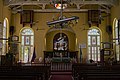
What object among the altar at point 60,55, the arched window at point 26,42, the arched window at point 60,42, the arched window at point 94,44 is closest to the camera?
the altar at point 60,55

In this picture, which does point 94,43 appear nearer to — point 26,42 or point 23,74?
point 26,42

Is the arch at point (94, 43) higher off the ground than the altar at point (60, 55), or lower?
higher

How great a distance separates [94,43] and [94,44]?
116 millimetres

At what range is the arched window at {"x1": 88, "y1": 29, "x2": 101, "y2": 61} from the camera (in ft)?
88.5

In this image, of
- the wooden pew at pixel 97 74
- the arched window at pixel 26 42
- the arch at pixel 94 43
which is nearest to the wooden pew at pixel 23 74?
the wooden pew at pixel 97 74

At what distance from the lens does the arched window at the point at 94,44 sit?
88.5ft

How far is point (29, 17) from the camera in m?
26.5

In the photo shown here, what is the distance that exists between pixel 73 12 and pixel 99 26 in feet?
10.1

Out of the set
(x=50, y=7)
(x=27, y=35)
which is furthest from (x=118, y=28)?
(x=27, y=35)

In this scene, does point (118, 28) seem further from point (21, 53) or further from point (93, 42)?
point (21, 53)

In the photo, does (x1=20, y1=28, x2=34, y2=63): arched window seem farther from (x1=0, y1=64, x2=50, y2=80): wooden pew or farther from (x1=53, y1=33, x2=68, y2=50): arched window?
(x1=0, y1=64, x2=50, y2=80): wooden pew

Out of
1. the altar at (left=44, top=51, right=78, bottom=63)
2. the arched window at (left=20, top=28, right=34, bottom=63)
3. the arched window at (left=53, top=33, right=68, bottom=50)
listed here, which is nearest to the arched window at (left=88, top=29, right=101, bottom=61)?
the altar at (left=44, top=51, right=78, bottom=63)

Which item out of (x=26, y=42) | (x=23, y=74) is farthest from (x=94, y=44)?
(x=23, y=74)

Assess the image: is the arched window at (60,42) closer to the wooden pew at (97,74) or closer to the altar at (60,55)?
the altar at (60,55)
